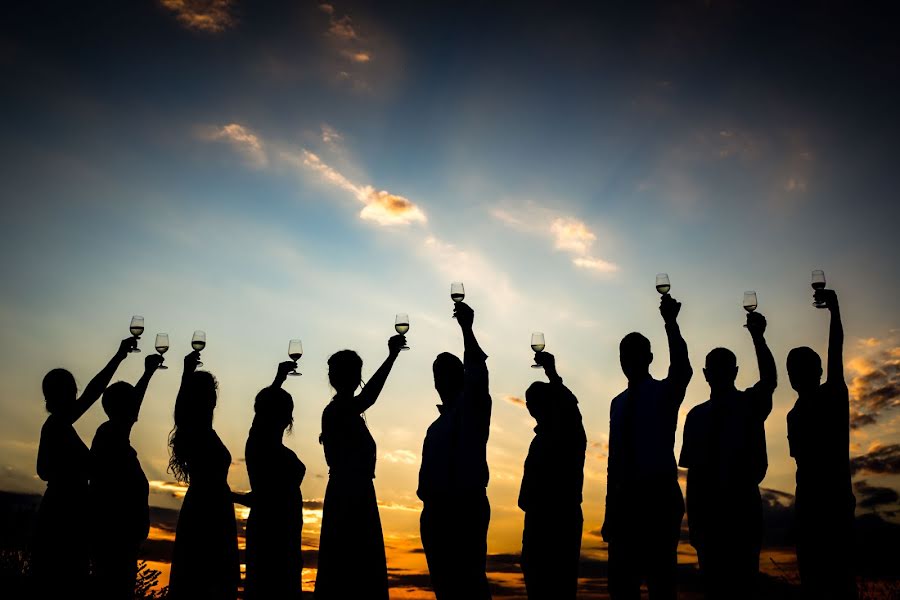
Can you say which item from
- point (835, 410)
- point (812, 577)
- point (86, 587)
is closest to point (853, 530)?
point (812, 577)

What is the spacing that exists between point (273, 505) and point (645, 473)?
3.60 metres

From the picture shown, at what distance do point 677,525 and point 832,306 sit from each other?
2.78 metres

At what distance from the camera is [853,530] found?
18.7 ft

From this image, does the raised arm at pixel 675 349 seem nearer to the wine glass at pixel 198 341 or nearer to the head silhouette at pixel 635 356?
the head silhouette at pixel 635 356

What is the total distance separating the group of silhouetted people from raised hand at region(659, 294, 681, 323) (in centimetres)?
1

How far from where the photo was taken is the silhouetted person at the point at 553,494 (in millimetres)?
6230

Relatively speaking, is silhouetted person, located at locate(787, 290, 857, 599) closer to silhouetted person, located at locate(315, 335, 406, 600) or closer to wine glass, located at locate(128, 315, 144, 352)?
silhouetted person, located at locate(315, 335, 406, 600)

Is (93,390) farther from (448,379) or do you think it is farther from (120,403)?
(448,379)

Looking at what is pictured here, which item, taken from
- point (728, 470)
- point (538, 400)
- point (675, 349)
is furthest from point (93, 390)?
point (728, 470)

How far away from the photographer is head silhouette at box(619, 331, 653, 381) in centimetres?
588

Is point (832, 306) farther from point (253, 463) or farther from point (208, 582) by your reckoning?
point (208, 582)

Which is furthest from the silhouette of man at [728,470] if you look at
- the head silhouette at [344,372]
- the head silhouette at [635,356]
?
the head silhouette at [344,372]

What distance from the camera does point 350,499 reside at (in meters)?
6.07

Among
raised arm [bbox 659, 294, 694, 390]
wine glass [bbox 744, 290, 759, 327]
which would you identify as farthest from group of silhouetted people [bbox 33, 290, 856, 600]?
wine glass [bbox 744, 290, 759, 327]
